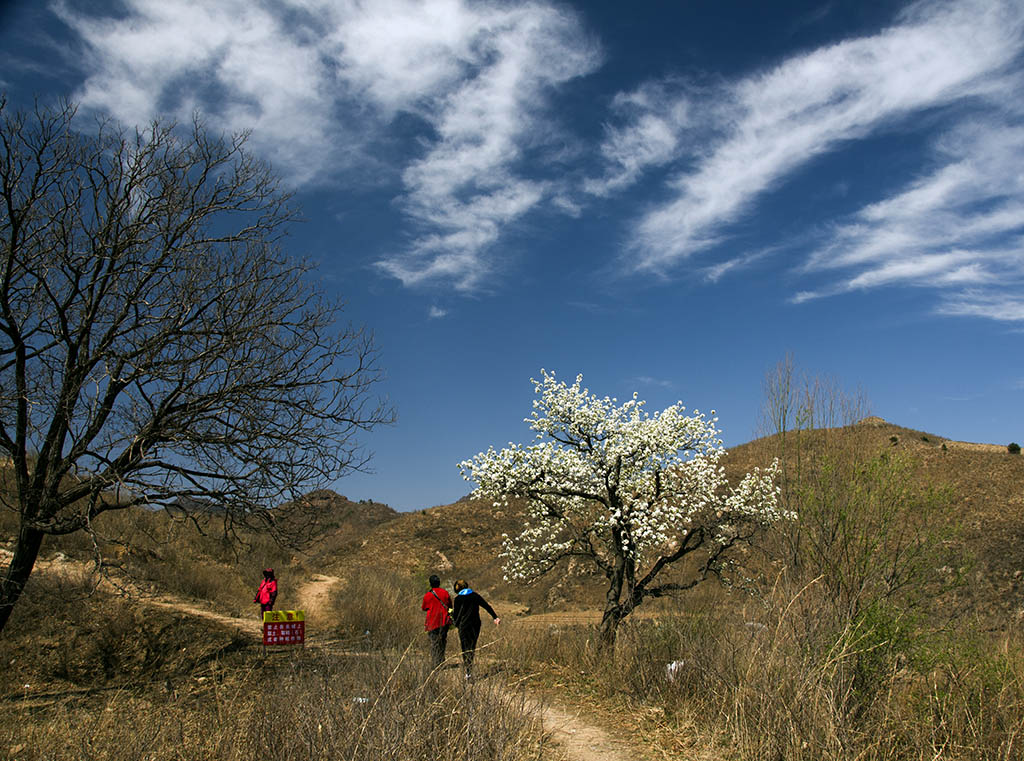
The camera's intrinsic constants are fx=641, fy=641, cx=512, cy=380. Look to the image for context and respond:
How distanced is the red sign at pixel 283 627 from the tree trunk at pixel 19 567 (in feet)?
10.3

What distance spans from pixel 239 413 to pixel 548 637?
242 inches

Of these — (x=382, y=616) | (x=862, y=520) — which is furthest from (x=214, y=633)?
(x=862, y=520)

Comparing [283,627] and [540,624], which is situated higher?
[283,627]

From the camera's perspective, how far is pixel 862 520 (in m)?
7.27

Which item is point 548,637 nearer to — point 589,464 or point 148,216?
point 589,464

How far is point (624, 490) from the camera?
1144cm

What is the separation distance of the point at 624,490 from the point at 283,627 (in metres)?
6.08

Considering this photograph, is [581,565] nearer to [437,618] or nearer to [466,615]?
[466,615]

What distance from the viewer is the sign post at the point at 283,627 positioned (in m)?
9.88

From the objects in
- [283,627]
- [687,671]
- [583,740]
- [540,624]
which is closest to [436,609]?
[283,627]

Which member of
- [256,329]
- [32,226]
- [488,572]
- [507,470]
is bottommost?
[488,572]

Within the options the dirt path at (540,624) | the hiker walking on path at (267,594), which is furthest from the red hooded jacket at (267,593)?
the dirt path at (540,624)

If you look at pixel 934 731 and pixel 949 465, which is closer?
pixel 934 731

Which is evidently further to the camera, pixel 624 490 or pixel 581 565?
pixel 581 565
